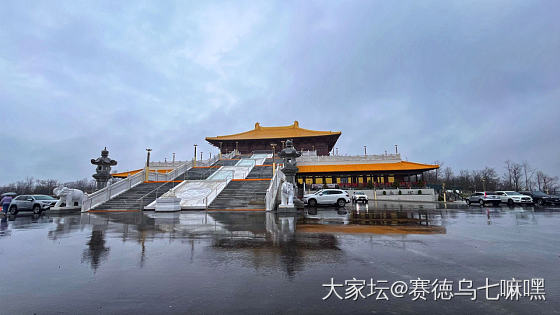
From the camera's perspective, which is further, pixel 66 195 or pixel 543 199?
pixel 543 199

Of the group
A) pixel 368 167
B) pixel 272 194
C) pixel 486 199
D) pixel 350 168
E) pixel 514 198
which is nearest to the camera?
pixel 272 194

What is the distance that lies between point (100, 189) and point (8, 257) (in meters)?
16.5

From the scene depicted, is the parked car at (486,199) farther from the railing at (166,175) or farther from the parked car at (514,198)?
the railing at (166,175)

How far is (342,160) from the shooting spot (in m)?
41.3

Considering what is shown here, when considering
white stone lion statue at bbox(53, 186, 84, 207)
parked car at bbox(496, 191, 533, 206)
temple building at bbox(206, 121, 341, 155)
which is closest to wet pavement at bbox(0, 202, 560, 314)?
white stone lion statue at bbox(53, 186, 84, 207)

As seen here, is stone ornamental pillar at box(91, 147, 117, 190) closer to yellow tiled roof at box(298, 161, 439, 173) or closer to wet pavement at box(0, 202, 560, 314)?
wet pavement at box(0, 202, 560, 314)

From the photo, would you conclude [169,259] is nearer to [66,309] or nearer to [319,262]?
[66,309]

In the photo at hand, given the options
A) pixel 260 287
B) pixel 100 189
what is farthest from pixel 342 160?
pixel 260 287

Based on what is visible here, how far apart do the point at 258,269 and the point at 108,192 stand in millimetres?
19566

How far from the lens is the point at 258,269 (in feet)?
14.9

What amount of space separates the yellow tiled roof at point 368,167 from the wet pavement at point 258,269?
2946cm

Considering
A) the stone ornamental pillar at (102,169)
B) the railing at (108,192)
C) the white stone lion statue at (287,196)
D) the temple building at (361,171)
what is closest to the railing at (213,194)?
the white stone lion statue at (287,196)

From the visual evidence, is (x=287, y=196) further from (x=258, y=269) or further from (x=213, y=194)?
(x=258, y=269)

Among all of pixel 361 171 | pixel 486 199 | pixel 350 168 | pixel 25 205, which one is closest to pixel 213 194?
pixel 25 205
